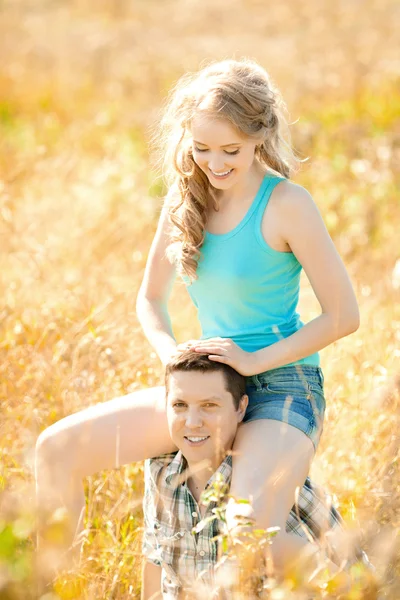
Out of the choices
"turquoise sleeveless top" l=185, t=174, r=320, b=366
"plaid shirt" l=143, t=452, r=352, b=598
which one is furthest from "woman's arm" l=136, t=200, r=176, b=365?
"plaid shirt" l=143, t=452, r=352, b=598

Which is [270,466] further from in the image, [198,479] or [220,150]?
[220,150]

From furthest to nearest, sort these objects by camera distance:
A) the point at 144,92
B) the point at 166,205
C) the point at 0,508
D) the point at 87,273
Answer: the point at 144,92
the point at 87,273
the point at 166,205
the point at 0,508

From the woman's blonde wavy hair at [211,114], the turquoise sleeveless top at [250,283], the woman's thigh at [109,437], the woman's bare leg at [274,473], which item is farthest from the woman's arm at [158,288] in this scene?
the woman's bare leg at [274,473]

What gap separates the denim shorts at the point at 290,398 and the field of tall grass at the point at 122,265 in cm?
30

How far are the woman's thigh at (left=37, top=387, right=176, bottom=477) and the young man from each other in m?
0.09

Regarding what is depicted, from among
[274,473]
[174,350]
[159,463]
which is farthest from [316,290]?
[159,463]

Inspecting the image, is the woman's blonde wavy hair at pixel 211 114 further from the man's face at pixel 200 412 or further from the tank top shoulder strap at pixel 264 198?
the man's face at pixel 200 412

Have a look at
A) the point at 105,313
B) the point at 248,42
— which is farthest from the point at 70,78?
the point at 105,313

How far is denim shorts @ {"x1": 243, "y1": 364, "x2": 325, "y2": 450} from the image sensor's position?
242 centimetres

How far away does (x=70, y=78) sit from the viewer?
10.3m

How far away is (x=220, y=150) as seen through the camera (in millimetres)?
2510

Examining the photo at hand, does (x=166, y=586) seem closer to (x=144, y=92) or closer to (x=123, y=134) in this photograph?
(x=123, y=134)

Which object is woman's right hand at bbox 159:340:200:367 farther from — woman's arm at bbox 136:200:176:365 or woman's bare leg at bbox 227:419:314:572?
woman's bare leg at bbox 227:419:314:572

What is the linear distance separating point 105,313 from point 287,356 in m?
1.55
